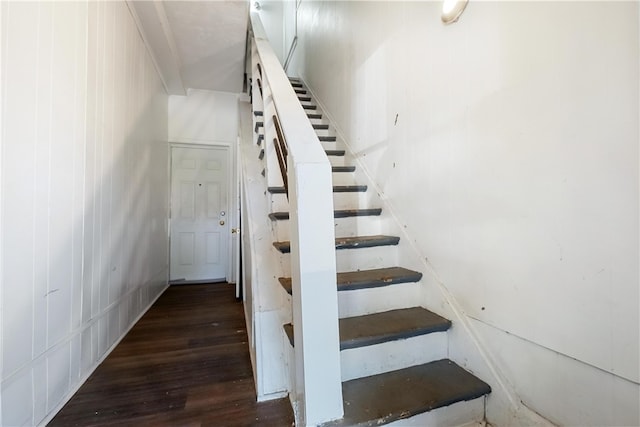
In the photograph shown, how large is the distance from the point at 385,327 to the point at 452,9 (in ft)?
4.85

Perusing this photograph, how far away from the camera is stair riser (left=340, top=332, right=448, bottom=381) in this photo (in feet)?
3.91

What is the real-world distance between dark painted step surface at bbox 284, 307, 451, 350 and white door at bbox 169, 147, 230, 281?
3.11 meters

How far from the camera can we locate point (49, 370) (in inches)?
53.0

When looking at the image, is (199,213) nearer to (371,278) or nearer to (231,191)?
(231,191)

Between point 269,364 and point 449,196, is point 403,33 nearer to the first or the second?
point 449,196

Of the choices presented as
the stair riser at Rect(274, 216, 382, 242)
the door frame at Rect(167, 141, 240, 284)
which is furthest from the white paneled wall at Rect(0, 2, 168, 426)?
the door frame at Rect(167, 141, 240, 284)

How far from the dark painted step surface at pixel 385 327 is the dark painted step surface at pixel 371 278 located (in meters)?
0.15

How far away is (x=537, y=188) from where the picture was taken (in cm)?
100

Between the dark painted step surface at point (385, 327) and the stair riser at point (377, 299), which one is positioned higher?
the stair riser at point (377, 299)

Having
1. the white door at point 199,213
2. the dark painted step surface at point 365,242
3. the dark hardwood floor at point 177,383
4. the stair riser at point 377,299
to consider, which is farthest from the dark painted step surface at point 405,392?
the white door at point 199,213

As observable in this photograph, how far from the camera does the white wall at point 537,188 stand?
2.62ft

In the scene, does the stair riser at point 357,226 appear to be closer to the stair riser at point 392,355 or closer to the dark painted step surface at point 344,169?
the dark painted step surface at point 344,169

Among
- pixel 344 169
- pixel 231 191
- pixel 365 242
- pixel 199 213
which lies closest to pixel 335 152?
pixel 344 169

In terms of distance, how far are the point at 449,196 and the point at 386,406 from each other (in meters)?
0.94
